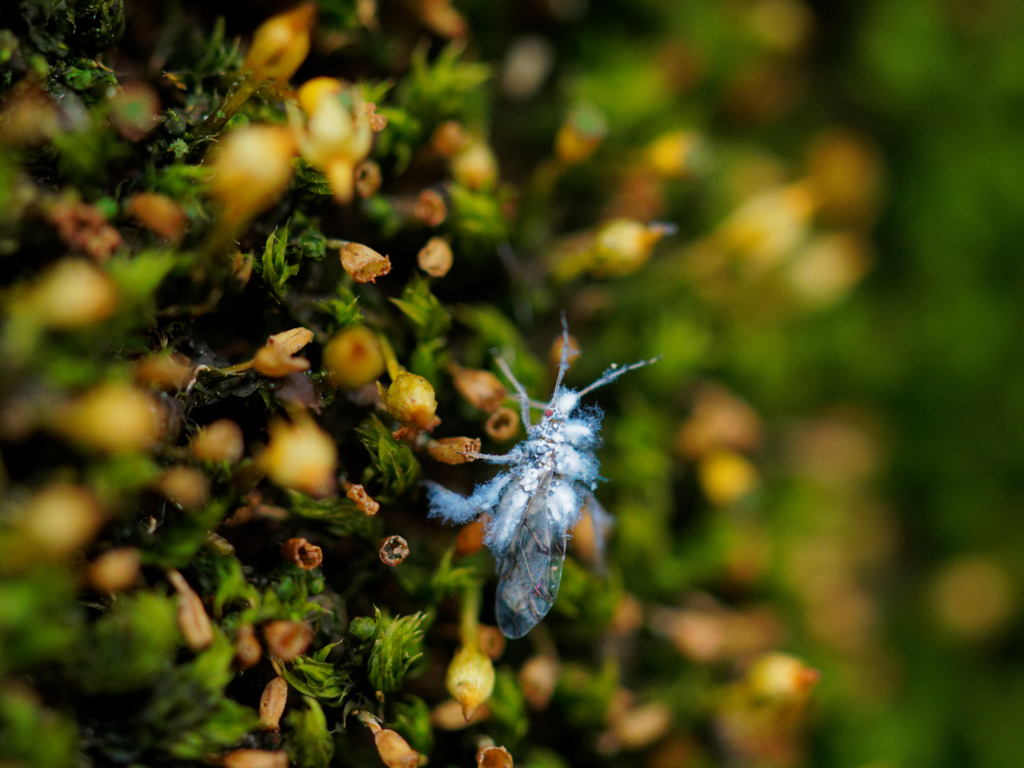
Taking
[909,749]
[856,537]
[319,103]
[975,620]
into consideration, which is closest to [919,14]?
[856,537]

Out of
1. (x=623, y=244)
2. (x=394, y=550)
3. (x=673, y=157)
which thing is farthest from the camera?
(x=673, y=157)

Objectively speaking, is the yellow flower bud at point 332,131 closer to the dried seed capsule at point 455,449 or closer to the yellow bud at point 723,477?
the dried seed capsule at point 455,449

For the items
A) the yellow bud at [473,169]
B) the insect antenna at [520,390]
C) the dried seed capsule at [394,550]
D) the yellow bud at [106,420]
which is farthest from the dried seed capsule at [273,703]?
the yellow bud at [473,169]

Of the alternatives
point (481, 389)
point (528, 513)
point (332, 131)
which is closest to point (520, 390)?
point (481, 389)

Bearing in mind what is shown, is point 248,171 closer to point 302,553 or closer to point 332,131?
point 332,131

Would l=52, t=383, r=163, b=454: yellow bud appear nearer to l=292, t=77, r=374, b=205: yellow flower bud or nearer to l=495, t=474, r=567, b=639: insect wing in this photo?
l=292, t=77, r=374, b=205: yellow flower bud
